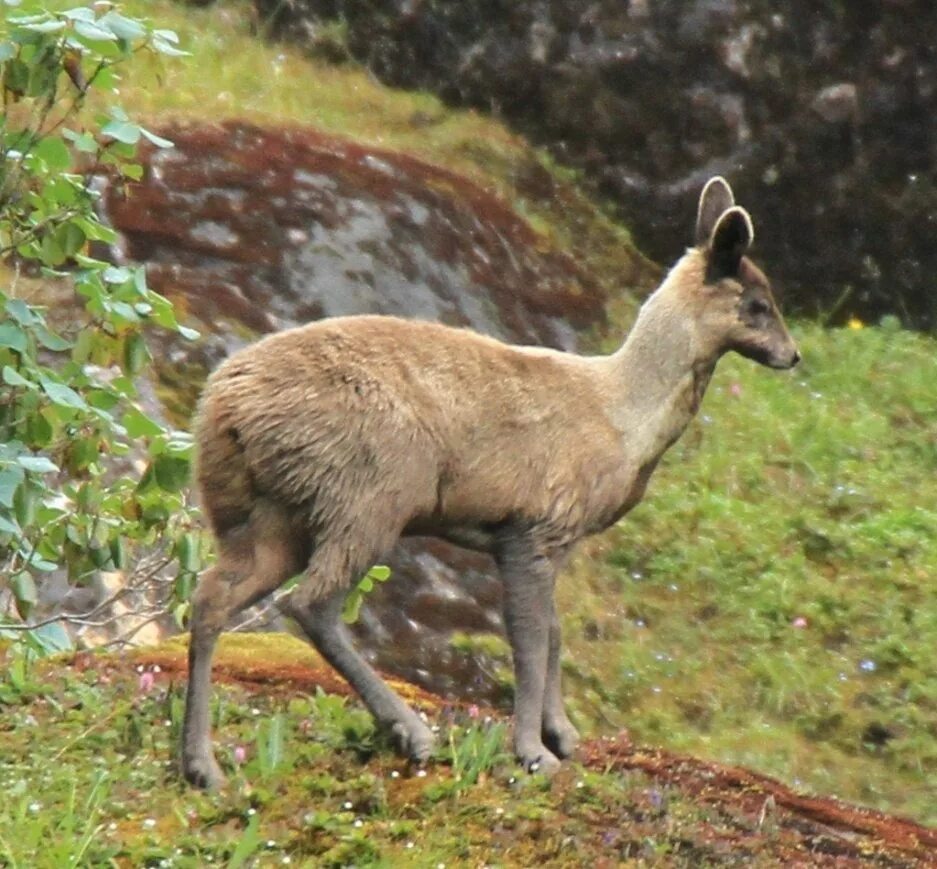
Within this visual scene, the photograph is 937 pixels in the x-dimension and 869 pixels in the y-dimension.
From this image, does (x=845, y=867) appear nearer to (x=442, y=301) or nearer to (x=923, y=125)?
(x=442, y=301)

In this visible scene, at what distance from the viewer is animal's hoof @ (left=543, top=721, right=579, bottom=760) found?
22.3ft

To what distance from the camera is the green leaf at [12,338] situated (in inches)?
219

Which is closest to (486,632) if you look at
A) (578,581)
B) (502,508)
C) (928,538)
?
(578,581)

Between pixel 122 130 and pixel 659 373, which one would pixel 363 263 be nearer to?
pixel 659 373

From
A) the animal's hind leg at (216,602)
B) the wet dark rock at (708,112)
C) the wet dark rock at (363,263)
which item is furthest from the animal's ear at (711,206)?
the wet dark rock at (708,112)

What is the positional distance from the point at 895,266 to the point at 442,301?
4.03 m

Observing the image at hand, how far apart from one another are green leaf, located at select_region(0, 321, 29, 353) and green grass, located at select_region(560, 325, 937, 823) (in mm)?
5613

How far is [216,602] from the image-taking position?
6.11m

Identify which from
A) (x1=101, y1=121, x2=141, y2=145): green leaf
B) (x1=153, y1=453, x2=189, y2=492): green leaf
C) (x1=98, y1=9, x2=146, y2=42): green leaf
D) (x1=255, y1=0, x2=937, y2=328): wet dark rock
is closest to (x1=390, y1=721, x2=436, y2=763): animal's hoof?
(x1=153, y1=453, x2=189, y2=492): green leaf

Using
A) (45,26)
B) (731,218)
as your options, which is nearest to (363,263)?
(731,218)

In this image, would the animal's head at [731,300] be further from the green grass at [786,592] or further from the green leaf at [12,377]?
the green grass at [786,592]

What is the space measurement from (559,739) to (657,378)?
1.34 metres

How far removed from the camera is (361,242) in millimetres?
11859

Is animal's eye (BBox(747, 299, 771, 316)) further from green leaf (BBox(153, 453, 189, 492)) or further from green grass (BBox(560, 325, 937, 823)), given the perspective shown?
green grass (BBox(560, 325, 937, 823))
